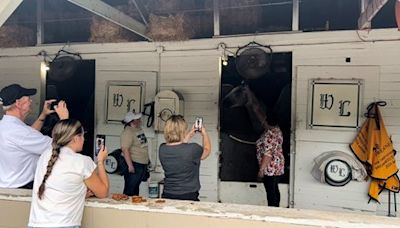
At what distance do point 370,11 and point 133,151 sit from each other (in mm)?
2906

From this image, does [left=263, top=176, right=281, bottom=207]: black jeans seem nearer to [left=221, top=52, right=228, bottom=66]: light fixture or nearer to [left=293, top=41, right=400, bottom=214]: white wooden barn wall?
[left=293, top=41, right=400, bottom=214]: white wooden barn wall

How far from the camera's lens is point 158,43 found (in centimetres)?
496

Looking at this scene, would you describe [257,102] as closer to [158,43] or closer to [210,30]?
[210,30]

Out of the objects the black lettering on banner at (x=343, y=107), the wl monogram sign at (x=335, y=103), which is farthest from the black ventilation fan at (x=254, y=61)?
the black lettering on banner at (x=343, y=107)

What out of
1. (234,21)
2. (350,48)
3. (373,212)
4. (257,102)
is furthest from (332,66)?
(373,212)

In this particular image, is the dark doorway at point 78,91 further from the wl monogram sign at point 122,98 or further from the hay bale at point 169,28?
the hay bale at point 169,28

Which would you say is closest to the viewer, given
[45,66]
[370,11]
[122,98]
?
[370,11]

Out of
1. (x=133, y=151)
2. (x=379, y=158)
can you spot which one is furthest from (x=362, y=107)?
(x=133, y=151)

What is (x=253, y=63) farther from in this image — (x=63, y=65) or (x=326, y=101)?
(x=63, y=65)

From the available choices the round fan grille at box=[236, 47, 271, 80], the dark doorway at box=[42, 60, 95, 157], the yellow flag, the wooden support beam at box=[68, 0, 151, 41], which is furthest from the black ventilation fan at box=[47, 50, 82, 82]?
the yellow flag

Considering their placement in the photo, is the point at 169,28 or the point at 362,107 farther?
the point at 169,28

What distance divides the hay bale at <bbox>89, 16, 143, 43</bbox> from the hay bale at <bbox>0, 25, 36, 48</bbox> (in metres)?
1.10

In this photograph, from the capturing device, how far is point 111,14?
12.9 feet

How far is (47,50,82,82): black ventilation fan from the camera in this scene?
5.29 metres
